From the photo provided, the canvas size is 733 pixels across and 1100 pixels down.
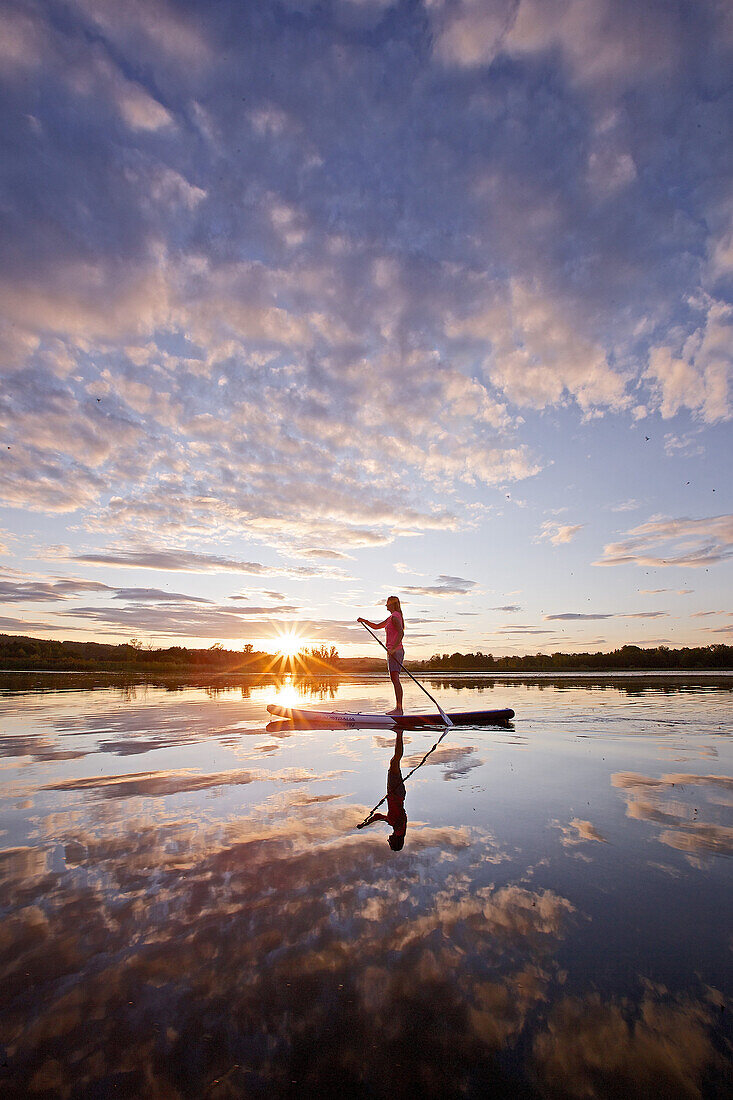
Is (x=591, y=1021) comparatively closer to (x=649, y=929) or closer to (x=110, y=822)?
(x=649, y=929)

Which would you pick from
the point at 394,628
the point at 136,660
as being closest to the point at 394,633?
the point at 394,628

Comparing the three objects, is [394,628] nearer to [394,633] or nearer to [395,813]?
[394,633]

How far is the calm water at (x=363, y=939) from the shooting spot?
2184 mm

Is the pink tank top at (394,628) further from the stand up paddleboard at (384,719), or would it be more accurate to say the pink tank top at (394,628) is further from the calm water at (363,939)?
the calm water at (363,939)

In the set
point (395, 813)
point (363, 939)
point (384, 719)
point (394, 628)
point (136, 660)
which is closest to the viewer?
point (363, 939)

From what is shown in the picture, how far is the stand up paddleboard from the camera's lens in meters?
13.9

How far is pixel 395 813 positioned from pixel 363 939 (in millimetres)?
2893

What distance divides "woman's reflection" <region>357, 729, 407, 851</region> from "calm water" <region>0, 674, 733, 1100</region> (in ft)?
0.47

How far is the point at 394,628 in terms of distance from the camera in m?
14.4

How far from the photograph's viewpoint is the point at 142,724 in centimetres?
1358

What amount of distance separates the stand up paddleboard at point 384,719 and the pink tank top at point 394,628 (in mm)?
2117

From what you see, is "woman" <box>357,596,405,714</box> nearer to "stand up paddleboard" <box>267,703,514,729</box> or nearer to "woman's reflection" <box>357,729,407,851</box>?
"stand up paddleboard" <box>267,703,514,729</box>

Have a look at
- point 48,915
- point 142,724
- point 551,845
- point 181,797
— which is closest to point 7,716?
point 142,724

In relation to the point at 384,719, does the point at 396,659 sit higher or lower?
higher
